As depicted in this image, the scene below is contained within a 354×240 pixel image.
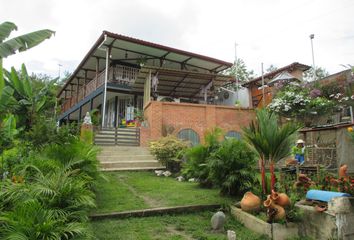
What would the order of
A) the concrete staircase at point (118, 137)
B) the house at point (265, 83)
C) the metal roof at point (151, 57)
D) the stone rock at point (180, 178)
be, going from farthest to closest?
the house at point (265, 83), the metal roof at point (151, 57), the concrete staircase at point (118, 137), the stone rock at point (180, 178)

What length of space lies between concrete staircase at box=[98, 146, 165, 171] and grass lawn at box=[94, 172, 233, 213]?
176cm

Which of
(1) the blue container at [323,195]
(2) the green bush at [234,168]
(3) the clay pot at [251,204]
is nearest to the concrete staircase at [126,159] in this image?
(2) the green bush at [234,168]

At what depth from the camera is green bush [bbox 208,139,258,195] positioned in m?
6.19

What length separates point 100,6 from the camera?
9.83 meters

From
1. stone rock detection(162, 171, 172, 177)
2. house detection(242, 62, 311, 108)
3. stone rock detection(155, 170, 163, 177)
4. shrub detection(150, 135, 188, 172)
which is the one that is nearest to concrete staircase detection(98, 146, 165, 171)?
shrub detection(150, 135, 188, 172)

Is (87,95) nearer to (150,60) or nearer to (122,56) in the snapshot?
(122,56)

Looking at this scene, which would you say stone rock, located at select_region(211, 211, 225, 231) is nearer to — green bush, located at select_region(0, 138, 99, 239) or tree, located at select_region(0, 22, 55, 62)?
green bush, located at select_region(0, 138, 99, 239)

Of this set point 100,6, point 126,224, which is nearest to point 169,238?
point 126,224

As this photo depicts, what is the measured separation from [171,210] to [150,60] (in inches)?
558

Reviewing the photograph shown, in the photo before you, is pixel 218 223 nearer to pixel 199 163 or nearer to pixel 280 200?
pixel 280 200

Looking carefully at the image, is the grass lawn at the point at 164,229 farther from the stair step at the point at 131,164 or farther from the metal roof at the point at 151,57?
the metal roof at the point at 151,57

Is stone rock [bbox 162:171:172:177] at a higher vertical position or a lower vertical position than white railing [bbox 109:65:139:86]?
lower

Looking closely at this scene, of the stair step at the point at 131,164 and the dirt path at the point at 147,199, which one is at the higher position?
the stair step at the point at 131,164

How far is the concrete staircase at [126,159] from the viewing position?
10328 mm
